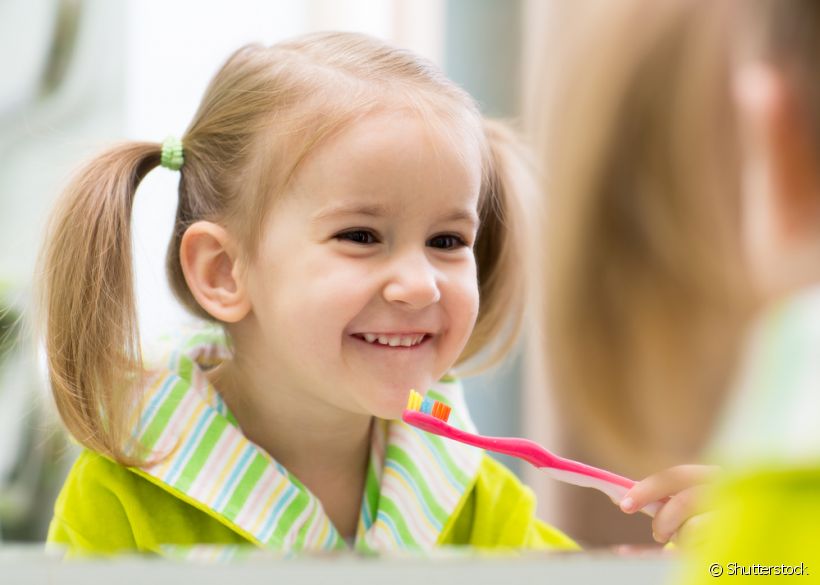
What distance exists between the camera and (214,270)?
25.3 inches

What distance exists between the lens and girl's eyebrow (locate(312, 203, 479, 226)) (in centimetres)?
58

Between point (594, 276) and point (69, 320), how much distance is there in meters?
0.35

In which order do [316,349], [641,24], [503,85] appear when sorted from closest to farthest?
[641,24]
[316,349]
[503,85]

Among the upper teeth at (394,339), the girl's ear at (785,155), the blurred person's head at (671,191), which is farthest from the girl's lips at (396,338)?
the girl's ear at (785,155)

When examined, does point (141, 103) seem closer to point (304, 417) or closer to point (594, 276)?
point (304, 417)

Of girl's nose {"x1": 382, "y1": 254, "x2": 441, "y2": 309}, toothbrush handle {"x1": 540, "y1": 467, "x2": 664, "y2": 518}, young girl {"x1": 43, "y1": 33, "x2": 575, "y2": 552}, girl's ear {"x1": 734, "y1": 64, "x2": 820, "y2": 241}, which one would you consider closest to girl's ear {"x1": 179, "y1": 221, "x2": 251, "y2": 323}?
young girl {"x1": 43, "y1": 33, "x2": 575, "y2": 552}

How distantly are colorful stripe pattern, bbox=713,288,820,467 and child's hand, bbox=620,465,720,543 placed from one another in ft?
1.04

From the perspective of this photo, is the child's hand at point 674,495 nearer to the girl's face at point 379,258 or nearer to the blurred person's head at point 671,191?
the blurred person's head at point 671,191

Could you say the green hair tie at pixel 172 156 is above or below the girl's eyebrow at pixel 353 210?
above

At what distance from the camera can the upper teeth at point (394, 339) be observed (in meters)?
0.60

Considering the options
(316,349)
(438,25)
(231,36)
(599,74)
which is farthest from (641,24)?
(231,36)

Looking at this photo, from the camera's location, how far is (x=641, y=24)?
1.08ft

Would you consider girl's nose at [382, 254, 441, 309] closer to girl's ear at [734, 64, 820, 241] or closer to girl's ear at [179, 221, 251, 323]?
girl's ear at [179, 221, 251, 323]

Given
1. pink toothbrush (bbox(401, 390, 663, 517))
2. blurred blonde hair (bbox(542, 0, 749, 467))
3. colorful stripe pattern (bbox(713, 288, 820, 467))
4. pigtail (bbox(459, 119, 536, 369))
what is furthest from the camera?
pigtail (bbox(459, 119, 536, 369))
